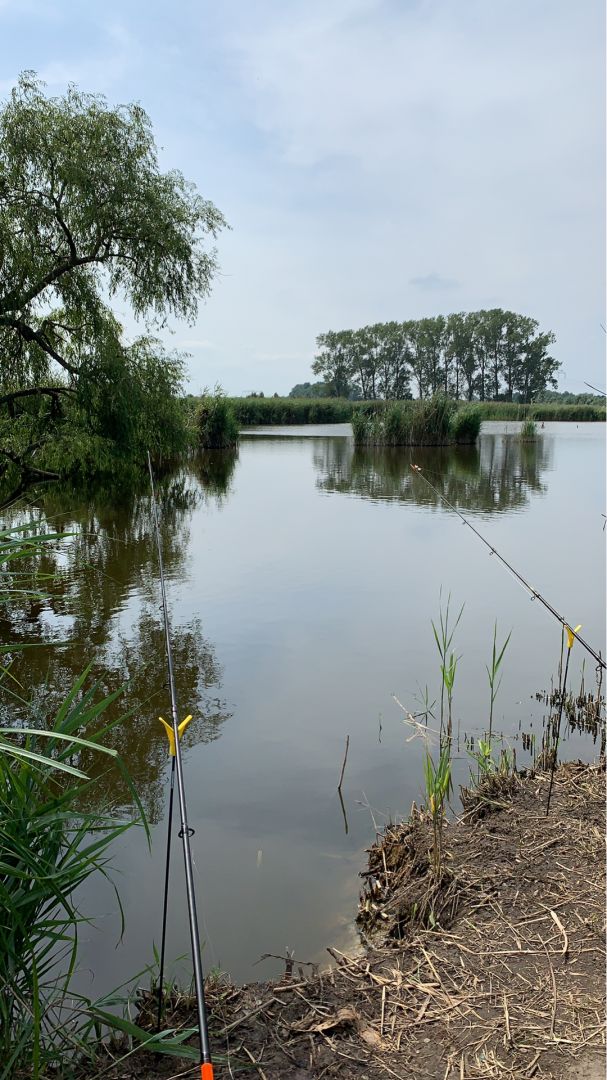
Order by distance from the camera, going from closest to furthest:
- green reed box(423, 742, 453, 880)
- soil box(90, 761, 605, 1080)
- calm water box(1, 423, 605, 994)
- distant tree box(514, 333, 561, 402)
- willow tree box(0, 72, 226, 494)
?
soil box(90, 761, 605, 1080)
green reed box(423, 742, 453, 880)
calm water box(1, 423, 605, 994)
willow tree box(0, 72, 226, 494)
distant tree box(514, 333, 561, 402)

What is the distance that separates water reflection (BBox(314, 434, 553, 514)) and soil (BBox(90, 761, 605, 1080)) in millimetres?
10517

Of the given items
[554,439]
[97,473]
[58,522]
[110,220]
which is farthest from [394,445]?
[58,522]

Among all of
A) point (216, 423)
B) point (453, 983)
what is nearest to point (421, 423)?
point (216, 423)

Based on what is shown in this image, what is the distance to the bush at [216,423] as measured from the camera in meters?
26.0

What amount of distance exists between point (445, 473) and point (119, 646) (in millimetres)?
13846

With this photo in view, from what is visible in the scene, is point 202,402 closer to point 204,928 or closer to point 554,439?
point 554,439

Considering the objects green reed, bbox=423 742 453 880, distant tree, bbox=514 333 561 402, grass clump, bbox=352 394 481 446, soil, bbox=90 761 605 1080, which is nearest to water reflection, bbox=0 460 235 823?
soil, bbox=90 761 605 1080

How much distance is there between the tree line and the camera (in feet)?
231

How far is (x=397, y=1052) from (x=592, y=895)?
3.16 ft

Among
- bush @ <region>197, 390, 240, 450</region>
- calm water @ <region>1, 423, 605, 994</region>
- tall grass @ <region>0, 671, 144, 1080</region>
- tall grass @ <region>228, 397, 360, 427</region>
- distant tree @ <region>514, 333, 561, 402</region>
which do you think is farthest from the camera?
distant tree @ <region>514, 333, 561, 402</region>

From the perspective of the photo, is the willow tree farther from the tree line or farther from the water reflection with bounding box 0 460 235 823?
the tree line

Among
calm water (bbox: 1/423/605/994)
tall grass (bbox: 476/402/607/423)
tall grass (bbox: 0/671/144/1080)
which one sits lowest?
calm water (bbox: 1/423/605/994)

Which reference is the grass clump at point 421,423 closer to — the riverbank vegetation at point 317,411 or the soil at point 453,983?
the riverbank vegetation at point 317,411

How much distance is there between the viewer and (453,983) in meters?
2.16
